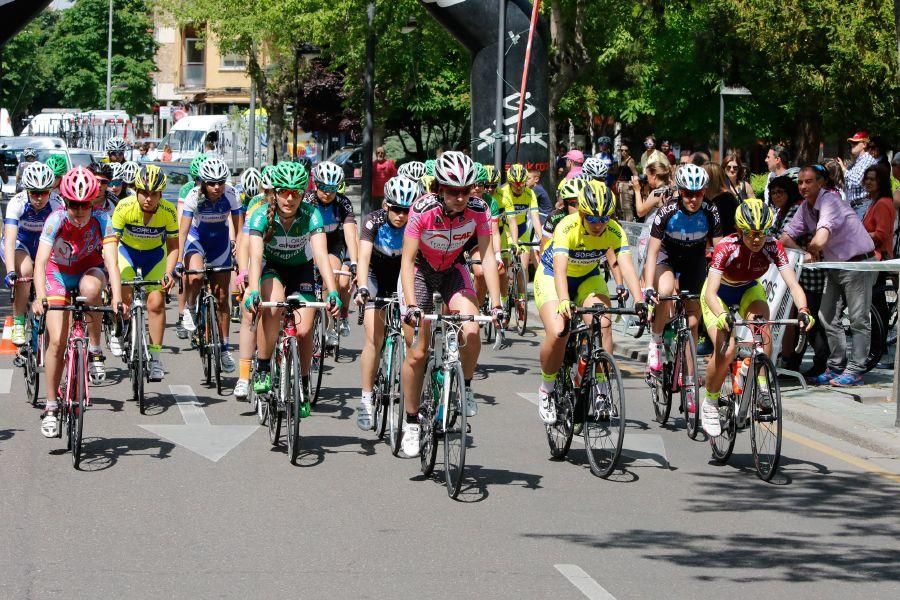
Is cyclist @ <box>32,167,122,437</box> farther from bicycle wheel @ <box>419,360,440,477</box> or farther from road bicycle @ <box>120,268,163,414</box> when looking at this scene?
bicycle wheel @ <box>419,360,440,477</box>

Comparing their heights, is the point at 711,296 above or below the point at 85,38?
below

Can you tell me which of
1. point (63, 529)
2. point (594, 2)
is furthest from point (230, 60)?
point (63, 529)

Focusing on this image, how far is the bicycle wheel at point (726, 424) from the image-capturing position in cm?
1005

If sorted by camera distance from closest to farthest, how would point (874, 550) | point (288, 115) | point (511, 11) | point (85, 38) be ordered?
point (874, 550) < point (511, 11) < point (288, 115) < point (85, 38)

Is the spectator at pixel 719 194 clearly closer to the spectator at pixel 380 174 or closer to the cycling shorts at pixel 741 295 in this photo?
the cycling shorts at pixel 741 295

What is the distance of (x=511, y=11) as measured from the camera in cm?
2391

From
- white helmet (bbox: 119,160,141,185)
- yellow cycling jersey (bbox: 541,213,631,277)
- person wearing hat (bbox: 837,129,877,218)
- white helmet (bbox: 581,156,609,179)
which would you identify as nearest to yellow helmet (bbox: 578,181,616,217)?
yellow cycling jersey (bbox: 541,213,631,277)

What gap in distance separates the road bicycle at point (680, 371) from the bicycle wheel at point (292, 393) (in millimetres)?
2866

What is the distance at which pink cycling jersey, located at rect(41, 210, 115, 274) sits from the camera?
34.1 ft

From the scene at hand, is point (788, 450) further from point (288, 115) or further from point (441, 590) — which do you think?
point (288, 115)

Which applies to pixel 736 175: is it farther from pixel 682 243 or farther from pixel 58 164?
pixel 58 164

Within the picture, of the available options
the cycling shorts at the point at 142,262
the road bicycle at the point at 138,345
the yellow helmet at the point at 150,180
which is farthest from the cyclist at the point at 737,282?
the cycling shorts at the point at 142,262

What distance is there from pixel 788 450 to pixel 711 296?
145 cm

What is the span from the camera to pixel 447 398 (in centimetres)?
883
